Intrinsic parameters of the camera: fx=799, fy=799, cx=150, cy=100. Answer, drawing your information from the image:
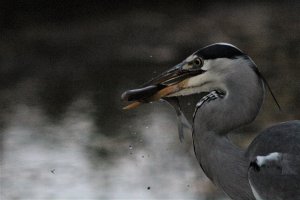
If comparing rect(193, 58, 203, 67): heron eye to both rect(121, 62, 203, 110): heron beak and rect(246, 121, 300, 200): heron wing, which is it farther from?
rect(246, 121, 300, 200): heron wing

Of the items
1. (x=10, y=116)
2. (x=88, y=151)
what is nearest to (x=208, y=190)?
(x=88, y=151)

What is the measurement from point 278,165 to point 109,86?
4.58 meters

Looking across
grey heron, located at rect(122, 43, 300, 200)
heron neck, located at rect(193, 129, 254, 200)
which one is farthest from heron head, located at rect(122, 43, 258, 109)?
heron neck, located at rect(193, 129, 254, 200)

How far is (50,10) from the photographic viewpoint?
10719 mm

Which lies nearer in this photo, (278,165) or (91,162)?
(278,165)

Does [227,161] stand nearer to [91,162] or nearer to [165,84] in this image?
[165,84]

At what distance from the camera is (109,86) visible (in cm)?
701

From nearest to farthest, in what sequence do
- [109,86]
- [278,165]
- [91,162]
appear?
[278,165] → [91,162] → [109,86]

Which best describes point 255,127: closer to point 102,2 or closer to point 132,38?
point 132,38

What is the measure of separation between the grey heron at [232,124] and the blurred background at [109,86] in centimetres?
187

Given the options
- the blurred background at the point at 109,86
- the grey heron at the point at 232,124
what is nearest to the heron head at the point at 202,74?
the grey heron at the point at 232,124

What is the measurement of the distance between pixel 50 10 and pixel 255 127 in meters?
5.61

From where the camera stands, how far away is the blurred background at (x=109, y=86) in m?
4.86

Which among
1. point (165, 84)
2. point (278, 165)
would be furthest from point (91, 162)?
point (278, 165)
